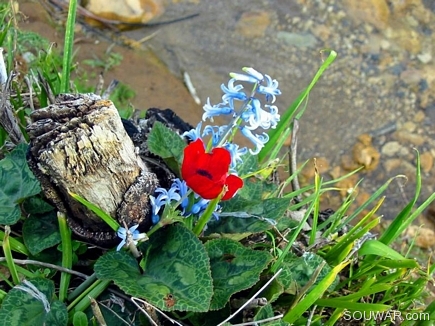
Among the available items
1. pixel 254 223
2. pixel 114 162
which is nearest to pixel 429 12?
pixel 254 223

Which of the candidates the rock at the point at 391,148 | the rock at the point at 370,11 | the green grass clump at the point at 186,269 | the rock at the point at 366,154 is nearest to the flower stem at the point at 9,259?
the green grass clump at the point at 186,269

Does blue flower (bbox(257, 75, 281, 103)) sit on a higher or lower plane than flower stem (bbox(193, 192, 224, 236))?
higher

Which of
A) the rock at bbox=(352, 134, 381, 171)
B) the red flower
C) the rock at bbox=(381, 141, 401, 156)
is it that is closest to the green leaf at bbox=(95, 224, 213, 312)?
the red flower

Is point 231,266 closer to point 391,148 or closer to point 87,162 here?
point 87,162

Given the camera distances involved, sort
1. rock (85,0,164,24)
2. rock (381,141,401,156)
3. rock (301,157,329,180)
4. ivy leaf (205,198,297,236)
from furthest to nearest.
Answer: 1. rock (85,0,164,24)
2. rock (381,141,401,156)
3. rock (301,157,329,180)
4. ivy leaf (205,198,297,236)

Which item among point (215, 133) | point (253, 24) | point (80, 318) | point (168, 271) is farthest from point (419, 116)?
point (80, 318)

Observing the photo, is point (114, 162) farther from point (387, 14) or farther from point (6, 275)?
point (387, 14)

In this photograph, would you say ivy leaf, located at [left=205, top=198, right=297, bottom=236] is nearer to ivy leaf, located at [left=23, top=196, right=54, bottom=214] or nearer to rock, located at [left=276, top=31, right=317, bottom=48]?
ivy leaf, located at [left=23, top=196, right=54, bottom=214]
